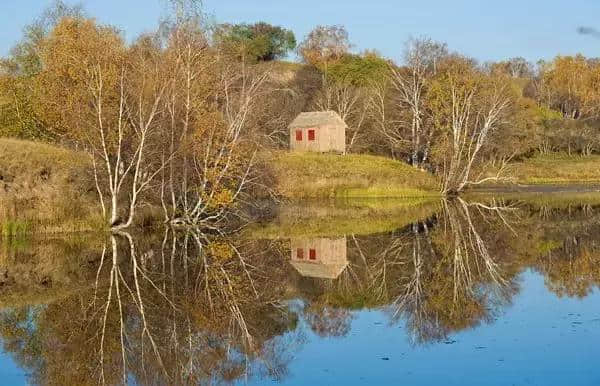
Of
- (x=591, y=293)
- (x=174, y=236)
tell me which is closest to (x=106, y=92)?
(x=174, y=236)

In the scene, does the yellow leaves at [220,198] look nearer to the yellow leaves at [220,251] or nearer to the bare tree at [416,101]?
the yellow leaves at [220,251]

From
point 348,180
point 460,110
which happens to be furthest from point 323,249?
point 460,110

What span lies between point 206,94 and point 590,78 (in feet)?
278

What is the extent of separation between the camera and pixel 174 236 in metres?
30.8

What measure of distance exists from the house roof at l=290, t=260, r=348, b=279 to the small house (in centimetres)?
4377

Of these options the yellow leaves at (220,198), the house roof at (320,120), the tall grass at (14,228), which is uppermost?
the house roof at (320,120)

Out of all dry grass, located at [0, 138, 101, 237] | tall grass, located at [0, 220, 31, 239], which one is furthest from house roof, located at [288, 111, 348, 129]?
tall grass, located at [0, 220, 31, 239]

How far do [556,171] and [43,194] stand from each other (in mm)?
55067

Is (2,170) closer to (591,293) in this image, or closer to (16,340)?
(16,340)

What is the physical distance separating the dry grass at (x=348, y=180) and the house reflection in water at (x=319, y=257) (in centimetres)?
2328

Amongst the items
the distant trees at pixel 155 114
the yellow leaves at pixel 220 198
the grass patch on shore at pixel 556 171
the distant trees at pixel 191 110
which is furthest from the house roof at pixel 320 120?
the yellow leaves at pixel 220 198

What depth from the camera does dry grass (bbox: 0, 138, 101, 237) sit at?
30.1 metres

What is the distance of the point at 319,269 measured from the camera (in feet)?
75.4

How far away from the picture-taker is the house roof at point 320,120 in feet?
221
